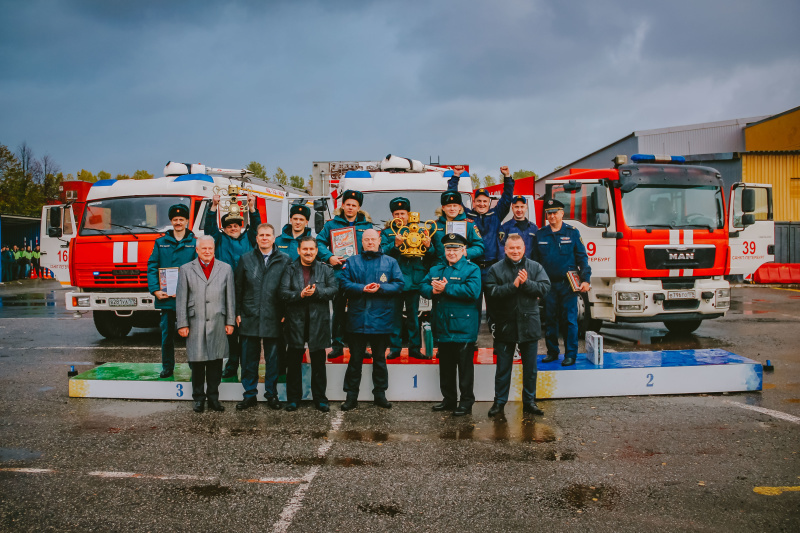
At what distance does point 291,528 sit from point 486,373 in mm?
3296

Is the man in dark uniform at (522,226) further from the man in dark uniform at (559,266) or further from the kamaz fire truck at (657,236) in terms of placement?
the kamaz fire truck at (657,236)

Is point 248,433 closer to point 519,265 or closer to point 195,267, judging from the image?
point 195,267

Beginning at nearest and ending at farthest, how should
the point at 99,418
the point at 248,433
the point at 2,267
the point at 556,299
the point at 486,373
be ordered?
the point at 248,433 < the point at 99,418 < the point at 486,373 < the point at 556,299 < the point at 2,267

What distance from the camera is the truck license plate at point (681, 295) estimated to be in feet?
30.9

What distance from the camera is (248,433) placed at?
561cm

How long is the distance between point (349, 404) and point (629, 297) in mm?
5143

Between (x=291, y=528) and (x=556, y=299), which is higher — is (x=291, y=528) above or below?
below

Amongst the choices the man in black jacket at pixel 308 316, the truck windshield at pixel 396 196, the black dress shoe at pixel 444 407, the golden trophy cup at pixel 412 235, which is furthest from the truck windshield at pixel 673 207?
the man in black jacket at pixel 308 316

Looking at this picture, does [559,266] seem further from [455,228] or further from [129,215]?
[129,215]

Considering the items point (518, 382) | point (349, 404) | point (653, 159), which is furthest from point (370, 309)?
point (653, 159)

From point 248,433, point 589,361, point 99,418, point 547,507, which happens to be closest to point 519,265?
point 589,361

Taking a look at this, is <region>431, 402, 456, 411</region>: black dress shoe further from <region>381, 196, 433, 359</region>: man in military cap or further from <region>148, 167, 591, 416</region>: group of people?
<region>381, 196, 433, 359</region>: man in military cap

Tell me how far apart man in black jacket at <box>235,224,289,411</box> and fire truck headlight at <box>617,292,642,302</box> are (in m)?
5.50

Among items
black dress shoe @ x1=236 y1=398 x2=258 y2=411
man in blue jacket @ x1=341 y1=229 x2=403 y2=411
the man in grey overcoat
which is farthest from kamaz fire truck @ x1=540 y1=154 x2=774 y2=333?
the man in grey overcoat
